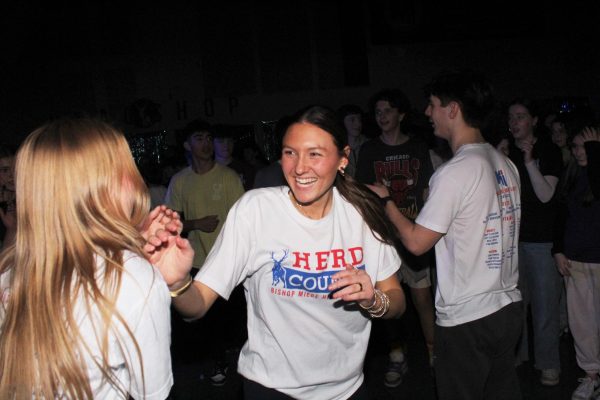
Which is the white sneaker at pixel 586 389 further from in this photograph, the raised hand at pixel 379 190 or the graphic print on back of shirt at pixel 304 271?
the graphic print on back of shirt at pixel 304 271

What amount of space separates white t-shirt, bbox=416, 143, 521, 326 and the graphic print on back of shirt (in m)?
0.73

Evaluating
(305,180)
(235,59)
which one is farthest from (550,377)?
(235,59)

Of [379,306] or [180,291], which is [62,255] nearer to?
[180,291]

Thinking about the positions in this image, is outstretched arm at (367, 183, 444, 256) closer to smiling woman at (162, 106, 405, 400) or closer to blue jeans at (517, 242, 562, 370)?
smiling woman at (162, 106, 405, 400)

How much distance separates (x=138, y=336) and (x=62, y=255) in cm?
29

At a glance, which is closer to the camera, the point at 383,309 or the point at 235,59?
the point at 383,309

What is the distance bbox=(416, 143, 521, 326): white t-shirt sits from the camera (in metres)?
2.98

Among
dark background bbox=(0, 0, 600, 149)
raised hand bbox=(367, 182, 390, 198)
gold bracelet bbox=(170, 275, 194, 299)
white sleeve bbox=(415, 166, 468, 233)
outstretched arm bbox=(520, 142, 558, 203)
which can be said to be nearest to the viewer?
gold bracelet bbox=(170, 275, 194, 299)

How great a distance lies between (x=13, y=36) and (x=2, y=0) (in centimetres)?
72

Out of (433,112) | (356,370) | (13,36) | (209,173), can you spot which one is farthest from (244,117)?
(356,370)

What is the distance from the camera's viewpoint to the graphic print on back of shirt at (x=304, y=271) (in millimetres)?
2469

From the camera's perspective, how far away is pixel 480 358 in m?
3.03

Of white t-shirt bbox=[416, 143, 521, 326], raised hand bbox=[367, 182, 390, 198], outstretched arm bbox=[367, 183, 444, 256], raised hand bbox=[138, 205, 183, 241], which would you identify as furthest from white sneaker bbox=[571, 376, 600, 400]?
raised hand bbox=[138, 205, 183, 241]

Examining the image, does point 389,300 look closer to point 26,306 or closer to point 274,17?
point 26,306
